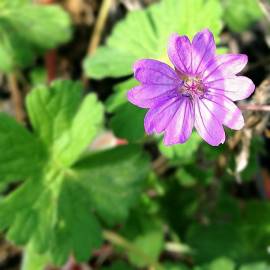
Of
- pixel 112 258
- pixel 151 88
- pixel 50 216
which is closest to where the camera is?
pixel 151 88

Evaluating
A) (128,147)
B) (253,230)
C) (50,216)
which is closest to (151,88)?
(128,147)

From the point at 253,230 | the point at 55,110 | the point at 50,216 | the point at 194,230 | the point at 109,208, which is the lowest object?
the point at 253,230

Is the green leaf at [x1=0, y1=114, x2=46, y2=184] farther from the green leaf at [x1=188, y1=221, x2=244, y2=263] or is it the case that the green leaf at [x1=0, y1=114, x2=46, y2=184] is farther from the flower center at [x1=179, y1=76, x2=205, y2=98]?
the green leaf at [x1=188, y1=221, x2=244, y2=263]

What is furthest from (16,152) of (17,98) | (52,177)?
(17,98)

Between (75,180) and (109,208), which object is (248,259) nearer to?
(109,208)

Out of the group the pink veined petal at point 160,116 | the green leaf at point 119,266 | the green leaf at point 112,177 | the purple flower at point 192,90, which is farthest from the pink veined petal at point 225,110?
the green leaf at point 119,266

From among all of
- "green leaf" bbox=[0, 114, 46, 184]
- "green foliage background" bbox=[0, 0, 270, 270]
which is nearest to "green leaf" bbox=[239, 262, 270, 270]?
"green foliage background" bbox=[0, 0, 270, 270]

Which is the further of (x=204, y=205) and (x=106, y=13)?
(x=106, y=13)
